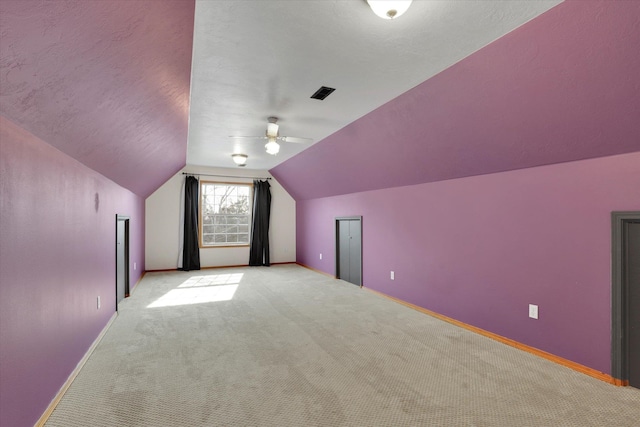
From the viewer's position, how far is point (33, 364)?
76.2 inches

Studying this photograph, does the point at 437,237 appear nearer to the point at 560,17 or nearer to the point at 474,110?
the point at 474,110

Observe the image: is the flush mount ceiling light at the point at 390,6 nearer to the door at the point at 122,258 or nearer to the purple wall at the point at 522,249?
the purple wall at the point at 522,249

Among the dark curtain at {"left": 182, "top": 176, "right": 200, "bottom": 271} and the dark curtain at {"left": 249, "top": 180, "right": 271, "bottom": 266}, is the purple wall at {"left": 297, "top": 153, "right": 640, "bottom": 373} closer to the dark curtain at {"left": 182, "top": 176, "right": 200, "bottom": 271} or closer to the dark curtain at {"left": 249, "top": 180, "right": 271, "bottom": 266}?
the dark curtain at {"left": 249, "top": 180, "right": 271, "bottom": 266}

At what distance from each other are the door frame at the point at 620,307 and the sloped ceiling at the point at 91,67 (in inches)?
134

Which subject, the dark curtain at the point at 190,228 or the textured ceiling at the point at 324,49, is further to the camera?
the dark curtain at the point at 190,228

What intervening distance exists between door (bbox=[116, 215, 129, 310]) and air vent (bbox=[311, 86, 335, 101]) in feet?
11.2

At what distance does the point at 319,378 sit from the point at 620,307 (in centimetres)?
246

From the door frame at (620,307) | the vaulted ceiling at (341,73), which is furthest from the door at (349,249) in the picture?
the door frame at (620,307)

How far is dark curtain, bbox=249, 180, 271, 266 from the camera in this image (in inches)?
326

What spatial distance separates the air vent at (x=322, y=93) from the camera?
3033mm

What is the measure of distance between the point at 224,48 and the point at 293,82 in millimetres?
730

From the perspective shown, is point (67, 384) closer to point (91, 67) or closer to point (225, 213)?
point (91, 67)

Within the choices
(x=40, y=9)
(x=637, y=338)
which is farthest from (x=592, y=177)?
(x=40, y=9)

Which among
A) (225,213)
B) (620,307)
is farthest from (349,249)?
(620,307)
